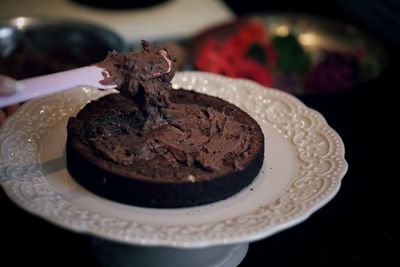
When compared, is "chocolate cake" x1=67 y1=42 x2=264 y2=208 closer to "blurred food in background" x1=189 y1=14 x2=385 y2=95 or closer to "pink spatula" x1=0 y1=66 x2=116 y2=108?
"pink spatula" x1=0 y1=66 x2=116 y2=108

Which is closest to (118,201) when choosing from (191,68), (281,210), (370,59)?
(281,210)

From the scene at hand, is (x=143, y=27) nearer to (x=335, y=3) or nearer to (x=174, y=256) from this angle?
(x=335, y=3)

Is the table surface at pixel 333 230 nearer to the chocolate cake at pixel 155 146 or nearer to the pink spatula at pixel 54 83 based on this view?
the chocolate cake at pixel 155 146

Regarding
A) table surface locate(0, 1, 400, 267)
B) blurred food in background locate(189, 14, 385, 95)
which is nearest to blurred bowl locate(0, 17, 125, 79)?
blurred food in background locate(189, 14, 385, 95)

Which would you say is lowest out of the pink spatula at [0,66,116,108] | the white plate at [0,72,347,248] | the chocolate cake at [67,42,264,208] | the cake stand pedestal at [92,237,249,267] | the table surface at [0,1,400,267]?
the table surface at [0,1,400,267]

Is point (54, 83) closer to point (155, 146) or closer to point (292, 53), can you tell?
point (155, 146)
